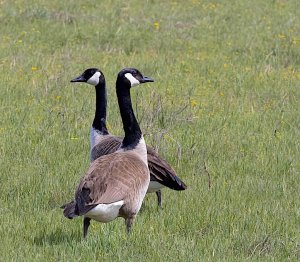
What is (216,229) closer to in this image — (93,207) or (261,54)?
(93,207)

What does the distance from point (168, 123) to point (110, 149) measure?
8.83 feet

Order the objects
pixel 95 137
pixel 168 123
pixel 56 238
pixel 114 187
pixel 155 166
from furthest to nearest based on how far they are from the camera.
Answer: pixel 168 123 → pixel 95 137 → pixel 155 166 → pixel 56 238 → pixel 114 187

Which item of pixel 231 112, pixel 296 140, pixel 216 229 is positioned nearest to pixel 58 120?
pixel 231 112

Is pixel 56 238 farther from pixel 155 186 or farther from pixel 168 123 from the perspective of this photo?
pixel 168 123

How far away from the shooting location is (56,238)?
255 inches

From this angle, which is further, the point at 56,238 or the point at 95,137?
the point at 95,137

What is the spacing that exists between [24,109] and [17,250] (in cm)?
498

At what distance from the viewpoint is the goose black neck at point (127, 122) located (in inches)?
285

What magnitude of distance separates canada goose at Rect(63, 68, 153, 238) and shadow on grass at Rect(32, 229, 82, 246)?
19 cm

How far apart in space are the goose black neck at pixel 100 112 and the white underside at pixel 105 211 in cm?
250

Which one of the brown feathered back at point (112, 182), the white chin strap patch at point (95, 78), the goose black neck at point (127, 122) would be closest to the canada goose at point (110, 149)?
the white chin strap patch at point (95, 78)

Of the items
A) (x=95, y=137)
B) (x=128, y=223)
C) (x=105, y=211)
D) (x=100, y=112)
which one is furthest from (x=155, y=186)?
(x=100, y=112)

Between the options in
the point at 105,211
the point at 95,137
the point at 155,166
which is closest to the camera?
the point at 105,211

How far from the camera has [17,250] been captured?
607cm
